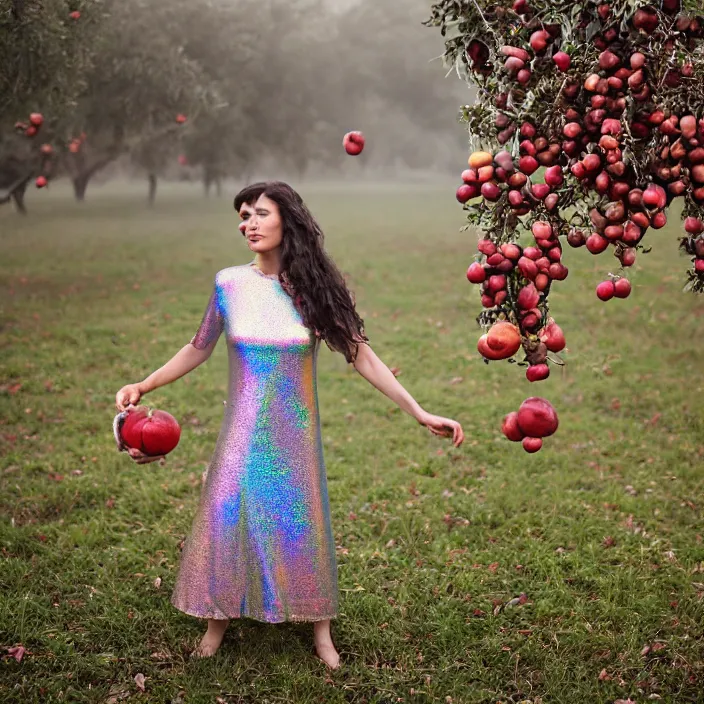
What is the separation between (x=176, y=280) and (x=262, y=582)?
12.6m

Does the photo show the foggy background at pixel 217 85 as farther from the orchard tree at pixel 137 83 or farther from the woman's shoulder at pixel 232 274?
the woman's shoulder at pixel 232 274

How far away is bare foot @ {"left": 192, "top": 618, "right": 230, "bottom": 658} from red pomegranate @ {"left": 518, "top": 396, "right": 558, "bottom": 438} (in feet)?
6.32

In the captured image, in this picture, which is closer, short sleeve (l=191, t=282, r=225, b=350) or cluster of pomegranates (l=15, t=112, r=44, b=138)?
short sleeve (l=191, t=282, r=225, b=350)

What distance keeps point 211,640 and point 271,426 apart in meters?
1.23

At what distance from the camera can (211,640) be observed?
3.95 meters

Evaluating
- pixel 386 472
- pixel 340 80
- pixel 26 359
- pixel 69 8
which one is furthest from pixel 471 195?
pixel 340 80

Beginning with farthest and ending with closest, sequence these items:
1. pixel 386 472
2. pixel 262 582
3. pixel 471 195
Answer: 1. pixel 386 472
2. pixel 262 582
3. pixel 471 195

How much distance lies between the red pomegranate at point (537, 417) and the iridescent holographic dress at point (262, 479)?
1.06 meters

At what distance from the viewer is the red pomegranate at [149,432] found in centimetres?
345

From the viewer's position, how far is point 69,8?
10.4 m

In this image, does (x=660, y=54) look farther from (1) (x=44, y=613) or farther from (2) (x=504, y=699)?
(1) (x=44, y=613)

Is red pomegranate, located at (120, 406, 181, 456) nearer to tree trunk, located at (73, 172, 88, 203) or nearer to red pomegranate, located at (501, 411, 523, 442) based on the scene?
red pomegranate, located at (501, 411, 523, 442)

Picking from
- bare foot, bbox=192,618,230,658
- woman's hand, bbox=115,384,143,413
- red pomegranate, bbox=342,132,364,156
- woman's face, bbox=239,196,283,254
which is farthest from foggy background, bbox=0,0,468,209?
bare foot, bbox=192,618,230,658

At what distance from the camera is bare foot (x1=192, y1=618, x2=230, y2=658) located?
3920 millimetres
